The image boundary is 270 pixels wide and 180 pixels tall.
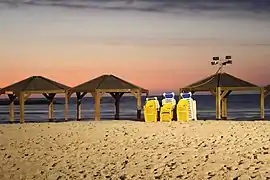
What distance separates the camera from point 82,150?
1200cm

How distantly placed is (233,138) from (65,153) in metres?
3.98

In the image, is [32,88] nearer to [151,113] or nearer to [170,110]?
[151,113]

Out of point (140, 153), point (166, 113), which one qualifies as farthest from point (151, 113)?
point (140, 153)

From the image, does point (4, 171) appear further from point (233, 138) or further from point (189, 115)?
point (189, 115)

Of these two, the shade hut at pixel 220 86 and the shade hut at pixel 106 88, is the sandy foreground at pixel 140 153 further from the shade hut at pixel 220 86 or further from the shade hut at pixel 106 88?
the shade hut at pixel 106 88

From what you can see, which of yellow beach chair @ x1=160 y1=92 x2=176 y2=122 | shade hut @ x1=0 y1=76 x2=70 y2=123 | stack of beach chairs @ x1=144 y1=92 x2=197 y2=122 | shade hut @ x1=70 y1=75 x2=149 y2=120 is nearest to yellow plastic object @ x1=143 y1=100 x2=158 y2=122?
stack of beach chairs @ x1=144 y1=92 x2=197 y2=122

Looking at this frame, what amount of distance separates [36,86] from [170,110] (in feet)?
21.1

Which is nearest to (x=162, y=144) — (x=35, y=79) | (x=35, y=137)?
(x=35, y=137)

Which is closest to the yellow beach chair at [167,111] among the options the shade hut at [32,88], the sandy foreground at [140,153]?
the sandy foreground at [140,153]

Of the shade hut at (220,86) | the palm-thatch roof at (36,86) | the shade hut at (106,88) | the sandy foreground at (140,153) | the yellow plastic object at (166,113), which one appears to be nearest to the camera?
the sandy foreground at (140,153)

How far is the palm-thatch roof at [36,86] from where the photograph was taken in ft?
72.4

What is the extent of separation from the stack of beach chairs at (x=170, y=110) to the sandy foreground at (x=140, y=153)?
270 centimetres

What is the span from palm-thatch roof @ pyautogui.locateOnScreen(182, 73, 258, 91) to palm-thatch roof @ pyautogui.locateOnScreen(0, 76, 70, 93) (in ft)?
17.5

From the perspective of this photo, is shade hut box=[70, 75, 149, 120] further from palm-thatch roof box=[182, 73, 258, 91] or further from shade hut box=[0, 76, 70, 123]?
palm-thatch roof box=[182, 73, 258, 91]
